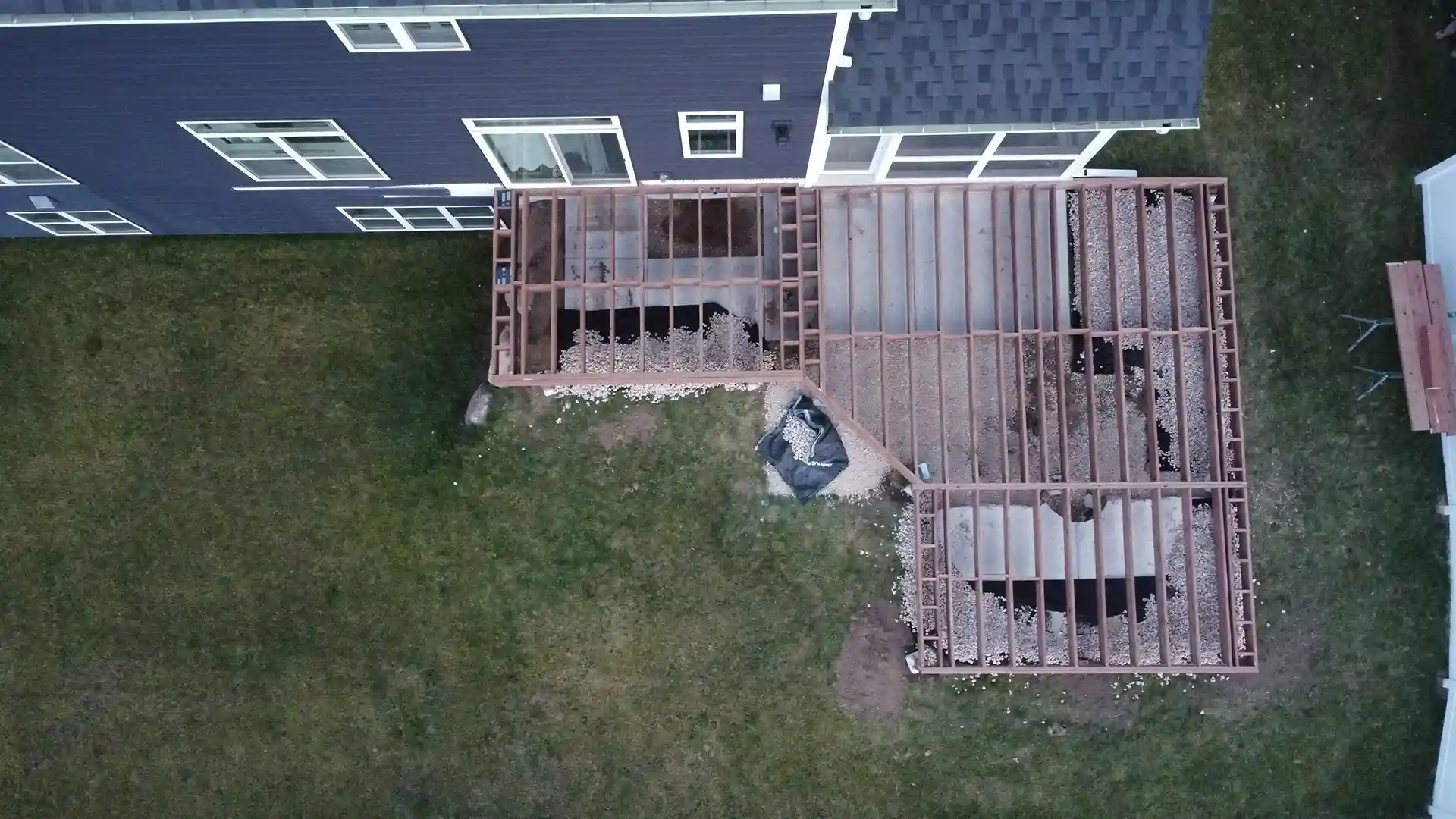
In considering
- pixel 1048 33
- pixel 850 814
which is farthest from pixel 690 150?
pixel 850 814

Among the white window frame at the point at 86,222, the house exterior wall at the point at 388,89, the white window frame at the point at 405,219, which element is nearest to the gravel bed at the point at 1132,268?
the house exterior wall at the point at 388,89

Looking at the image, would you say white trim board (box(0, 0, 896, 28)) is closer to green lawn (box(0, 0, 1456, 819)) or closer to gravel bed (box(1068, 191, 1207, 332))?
green lawn (box(0, 0, 1456, 819))

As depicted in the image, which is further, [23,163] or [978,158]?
[978,158]

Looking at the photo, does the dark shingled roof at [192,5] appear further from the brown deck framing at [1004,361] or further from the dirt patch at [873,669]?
the dirt patch at [873,669]

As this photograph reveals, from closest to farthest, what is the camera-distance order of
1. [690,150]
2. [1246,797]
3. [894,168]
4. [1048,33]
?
1. [1048,33]
2. [690,150]
3. [894,168]
4. [1246,797]

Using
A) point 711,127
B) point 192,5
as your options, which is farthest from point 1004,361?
point 192,5

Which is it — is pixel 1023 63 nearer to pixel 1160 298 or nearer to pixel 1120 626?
pixel 1160 298

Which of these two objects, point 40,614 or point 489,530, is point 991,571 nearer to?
point 489,530
